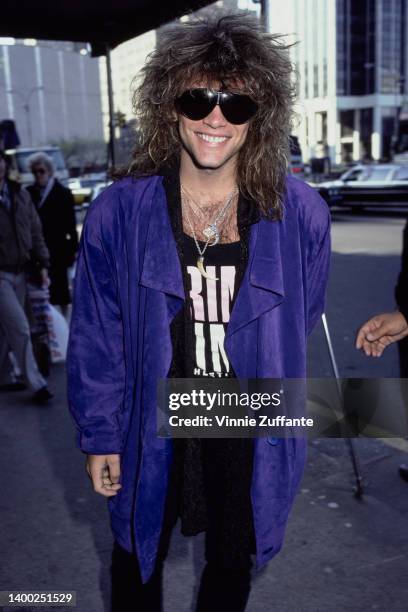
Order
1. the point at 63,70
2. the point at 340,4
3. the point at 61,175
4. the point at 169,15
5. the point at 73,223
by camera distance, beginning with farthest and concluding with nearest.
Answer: the point at 63,70 → the point at 340,4 → the point at 61,175 → the point at 73,223 → the point at 169,15

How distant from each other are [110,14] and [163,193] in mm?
5570

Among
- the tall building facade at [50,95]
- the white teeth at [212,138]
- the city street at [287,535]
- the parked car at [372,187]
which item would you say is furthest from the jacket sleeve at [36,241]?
the tall building facade at [50,95]

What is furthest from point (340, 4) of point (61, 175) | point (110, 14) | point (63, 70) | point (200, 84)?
point (200, 84)

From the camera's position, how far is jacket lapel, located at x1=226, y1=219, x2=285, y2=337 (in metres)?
1.71

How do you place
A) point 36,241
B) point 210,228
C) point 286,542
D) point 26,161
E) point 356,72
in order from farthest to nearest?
point 356,72, point 26,161, point 36,241, point 286,542, point 210,228

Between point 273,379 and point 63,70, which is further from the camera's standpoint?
point 63,70

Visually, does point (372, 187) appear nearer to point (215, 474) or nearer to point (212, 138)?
point (212, 138)

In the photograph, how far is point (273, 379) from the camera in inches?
69.2

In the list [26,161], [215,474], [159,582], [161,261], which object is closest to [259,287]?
[161,261]

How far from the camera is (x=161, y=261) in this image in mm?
1712

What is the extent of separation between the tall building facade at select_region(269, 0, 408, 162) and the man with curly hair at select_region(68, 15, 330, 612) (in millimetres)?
79017

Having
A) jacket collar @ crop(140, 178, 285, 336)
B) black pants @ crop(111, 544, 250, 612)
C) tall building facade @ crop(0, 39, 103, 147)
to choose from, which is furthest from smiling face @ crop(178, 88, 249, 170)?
tall building facade @ crop(0, 39, 103, 147)

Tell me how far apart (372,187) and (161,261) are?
19.4 m

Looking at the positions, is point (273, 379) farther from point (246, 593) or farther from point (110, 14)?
point (110, 14)
